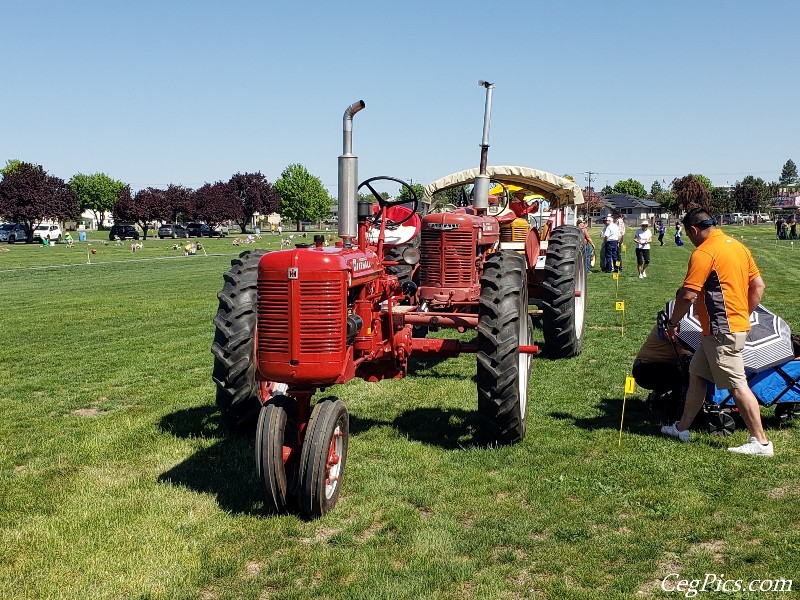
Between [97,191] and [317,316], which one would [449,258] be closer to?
[317,316]

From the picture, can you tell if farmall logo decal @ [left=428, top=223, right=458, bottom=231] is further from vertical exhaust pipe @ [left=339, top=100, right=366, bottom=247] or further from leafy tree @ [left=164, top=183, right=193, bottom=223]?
leafy tree @ [left=164, top=183, right=193, bottom=223]

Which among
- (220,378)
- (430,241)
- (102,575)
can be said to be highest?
(430,241)

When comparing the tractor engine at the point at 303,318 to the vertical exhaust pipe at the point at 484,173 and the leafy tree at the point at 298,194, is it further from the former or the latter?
the leafy tree at the point at 298,194

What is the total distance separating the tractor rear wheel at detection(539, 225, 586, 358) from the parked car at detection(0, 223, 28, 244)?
5630cm

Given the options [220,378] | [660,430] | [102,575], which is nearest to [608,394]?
[660,430]

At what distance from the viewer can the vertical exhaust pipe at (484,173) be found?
8891 millimetres

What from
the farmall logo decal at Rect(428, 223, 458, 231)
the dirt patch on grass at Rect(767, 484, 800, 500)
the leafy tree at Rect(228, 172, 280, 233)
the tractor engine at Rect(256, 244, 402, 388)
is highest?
the leafy tree at Rect(228, 172, 280, 233)

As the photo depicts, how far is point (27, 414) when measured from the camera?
7238 mm

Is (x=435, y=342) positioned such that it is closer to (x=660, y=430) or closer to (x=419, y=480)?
(x=419, y=480)

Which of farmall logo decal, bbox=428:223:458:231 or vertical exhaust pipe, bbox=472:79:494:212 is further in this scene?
vertical exhaust pipe, bbox=472:79:494:212

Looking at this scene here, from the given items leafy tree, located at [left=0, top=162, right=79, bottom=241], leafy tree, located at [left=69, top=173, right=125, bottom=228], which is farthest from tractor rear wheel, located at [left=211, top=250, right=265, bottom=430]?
leafy tree, located at [left=69, top=173, right=125, bottom=228]

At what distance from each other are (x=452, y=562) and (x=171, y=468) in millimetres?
2419

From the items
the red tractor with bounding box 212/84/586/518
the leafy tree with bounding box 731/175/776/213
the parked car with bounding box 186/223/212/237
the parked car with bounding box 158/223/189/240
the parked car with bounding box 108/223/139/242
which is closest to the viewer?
the red tractor with bounding box 212/84/586/518

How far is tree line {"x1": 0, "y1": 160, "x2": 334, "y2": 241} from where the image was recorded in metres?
60.9
